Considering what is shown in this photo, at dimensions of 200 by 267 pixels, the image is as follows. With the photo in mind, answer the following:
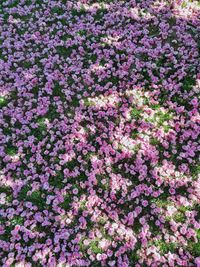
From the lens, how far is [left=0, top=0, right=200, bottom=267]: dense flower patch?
22.4 feet

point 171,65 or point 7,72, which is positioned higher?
point 171,65

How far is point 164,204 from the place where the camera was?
722cm

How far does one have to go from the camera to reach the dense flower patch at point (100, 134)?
6.83m

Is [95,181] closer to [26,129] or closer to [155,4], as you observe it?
[26,129]

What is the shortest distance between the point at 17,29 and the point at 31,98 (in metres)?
2.76

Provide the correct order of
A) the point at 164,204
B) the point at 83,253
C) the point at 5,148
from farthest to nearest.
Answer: the point at 5,148
the point at 164,204
the point at 83,253

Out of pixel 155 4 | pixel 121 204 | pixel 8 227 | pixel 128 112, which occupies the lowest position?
pixel 8 227

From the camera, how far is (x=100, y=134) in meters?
8.23

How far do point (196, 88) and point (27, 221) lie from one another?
465 cm

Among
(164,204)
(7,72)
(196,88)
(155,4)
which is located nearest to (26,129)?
(7,72)

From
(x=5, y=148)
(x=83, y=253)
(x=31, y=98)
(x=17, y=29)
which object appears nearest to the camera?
(x=83, y=253)

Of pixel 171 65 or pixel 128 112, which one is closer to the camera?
pixel 128 112

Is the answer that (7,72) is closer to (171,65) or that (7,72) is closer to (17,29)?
(17,29)

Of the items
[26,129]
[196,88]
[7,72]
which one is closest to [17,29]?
[7,72]
